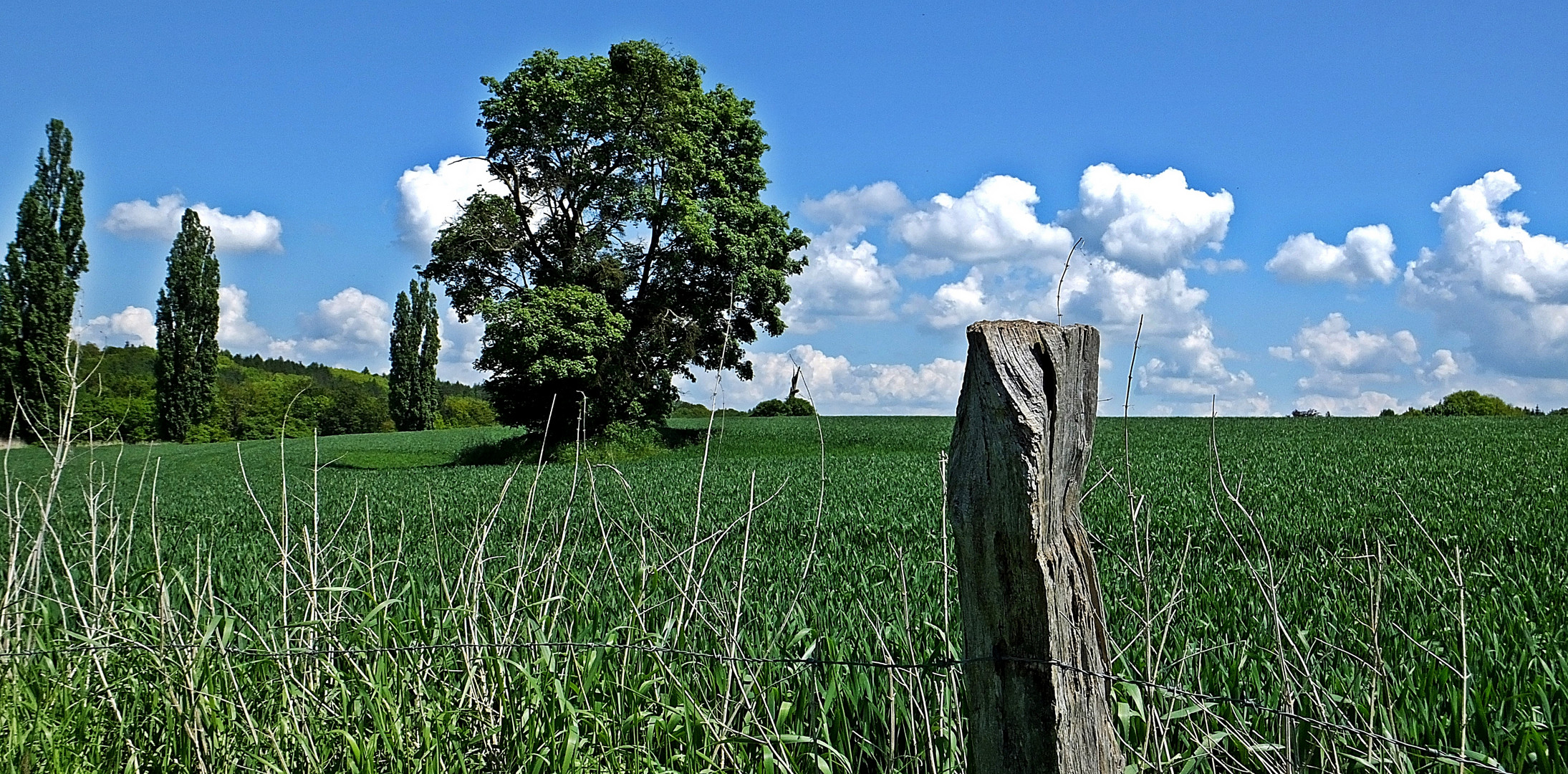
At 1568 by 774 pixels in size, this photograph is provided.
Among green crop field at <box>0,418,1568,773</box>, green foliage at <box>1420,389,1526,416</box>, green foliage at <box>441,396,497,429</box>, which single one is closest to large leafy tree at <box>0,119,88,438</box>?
green foliage at <box>441,396,497,429</box>

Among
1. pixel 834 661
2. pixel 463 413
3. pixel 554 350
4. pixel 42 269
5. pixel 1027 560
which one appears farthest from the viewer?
pixel 463 413

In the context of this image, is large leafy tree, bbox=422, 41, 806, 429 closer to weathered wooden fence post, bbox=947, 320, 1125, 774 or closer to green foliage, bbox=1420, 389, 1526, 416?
weathered wooden fence post, bbox=947, 320, 1125, 774

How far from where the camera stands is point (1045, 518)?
1849 mm

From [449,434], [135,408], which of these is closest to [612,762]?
[449,434]

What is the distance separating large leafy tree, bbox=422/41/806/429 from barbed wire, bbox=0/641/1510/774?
21.9 metres

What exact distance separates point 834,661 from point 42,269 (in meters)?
49.3

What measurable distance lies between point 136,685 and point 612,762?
2096 mm

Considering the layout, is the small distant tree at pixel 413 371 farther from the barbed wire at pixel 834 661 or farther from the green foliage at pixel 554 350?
the barbed wire at pixel 834 661

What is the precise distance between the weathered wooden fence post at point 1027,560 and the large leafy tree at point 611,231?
23.9 meters

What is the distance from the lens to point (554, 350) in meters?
25.0

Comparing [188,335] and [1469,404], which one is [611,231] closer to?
[188,335]

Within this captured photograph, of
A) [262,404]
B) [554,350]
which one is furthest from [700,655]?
[262,404]

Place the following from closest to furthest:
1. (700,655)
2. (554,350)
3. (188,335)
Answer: (700,655), (554,350), (188,335)

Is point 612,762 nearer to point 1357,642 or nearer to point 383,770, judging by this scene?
point 383,770
